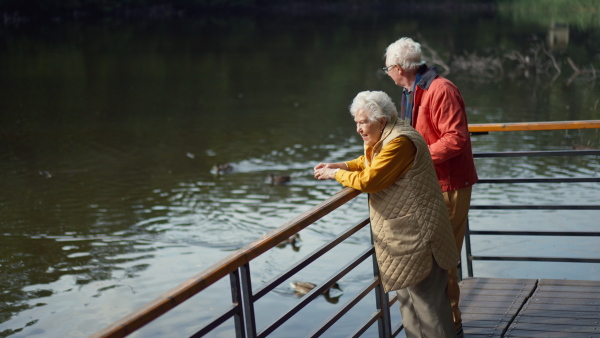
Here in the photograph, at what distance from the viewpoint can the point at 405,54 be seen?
376 cm

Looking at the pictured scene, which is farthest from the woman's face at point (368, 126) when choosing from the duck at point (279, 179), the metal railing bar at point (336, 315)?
the duck at point (279, 179)

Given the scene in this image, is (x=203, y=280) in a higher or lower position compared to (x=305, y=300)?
higher

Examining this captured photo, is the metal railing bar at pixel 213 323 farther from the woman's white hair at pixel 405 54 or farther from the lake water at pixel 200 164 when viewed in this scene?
the lake water at pixel 200 164

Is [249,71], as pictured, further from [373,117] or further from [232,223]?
[373,117]

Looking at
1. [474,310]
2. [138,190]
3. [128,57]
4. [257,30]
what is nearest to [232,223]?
[138,190]

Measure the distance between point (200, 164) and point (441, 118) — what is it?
11.4m

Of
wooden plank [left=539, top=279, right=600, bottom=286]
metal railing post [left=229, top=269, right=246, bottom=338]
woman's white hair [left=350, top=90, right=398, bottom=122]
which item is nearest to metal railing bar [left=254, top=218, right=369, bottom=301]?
metal railing post [left=229, top=269, right=246, bottom=338]

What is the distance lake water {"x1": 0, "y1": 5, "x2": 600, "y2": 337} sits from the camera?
9148mm

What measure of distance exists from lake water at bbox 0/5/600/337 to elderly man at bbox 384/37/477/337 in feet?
13.3

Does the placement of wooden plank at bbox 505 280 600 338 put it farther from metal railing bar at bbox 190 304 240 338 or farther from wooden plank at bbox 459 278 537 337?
metal railing bar at bbox 190 304 240 338

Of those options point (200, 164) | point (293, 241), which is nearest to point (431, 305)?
point (293, 241)

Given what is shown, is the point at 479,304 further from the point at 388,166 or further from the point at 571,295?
the point at 388,166

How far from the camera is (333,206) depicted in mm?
3211

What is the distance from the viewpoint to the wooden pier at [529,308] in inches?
162
